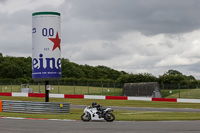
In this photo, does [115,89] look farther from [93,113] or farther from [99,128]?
[99,128]

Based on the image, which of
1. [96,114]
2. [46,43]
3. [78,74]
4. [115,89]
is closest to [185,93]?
[115,89]

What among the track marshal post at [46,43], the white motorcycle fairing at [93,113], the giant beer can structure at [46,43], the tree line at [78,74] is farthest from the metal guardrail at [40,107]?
the tree line at [78,74]

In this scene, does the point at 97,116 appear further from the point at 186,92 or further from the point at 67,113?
the point at 186,92

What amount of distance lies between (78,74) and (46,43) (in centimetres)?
12030

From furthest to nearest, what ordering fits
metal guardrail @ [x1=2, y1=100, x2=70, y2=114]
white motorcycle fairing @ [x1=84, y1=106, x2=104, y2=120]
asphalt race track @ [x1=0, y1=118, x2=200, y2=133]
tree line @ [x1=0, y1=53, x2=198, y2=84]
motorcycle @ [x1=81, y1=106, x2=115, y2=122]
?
tree line @ [x1=0, y1=53, x2=198, y2=84], metal guardrail @ [x1=2, y1=100, x2=70, y2=114], white motorcycle fairing @ [x1=84, y1=106, x2=104, y2=120], motorcycle @ [x1=81, y1=106, x2=115, y2=122], asphalt race track @ [x1=0, y1=118, x2=200, y2=133]

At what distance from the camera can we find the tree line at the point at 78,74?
85000mm

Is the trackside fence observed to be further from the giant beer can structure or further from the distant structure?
the giant beer can structure

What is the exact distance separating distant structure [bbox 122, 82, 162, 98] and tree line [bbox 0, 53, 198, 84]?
27.5m

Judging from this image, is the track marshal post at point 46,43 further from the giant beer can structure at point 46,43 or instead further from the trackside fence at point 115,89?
the trackside fence at point 115,89

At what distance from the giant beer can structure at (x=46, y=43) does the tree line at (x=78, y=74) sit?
5397 centimetres

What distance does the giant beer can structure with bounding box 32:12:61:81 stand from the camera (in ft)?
87.6

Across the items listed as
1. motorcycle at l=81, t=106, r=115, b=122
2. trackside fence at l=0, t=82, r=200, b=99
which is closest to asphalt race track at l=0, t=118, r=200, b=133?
motorcycle at l=81, t=106, r=115, b=122

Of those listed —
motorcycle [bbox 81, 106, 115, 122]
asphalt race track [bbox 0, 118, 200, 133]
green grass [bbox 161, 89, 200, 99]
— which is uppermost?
green grass [bbox 161, 89, 200, 99]

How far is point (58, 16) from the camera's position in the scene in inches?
1079
